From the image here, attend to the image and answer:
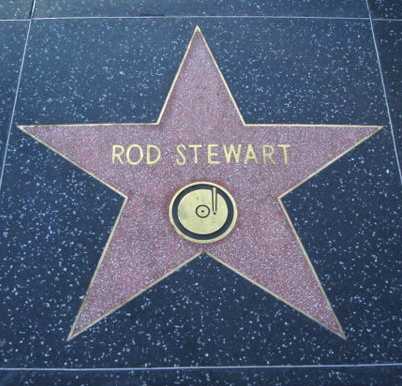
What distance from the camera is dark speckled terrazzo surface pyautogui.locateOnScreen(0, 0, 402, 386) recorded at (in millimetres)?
1479

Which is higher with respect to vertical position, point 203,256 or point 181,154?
point 181,154

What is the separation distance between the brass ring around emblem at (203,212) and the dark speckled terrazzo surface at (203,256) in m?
0.10

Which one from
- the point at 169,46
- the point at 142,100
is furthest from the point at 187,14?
the point at 142,100

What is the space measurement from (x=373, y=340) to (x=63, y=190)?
124 cm

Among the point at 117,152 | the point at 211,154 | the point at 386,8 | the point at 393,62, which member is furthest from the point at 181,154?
the point at 386,8

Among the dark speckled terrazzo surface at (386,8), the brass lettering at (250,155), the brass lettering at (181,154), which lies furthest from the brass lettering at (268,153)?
the dark speckled terrazzo surface at (386,8)

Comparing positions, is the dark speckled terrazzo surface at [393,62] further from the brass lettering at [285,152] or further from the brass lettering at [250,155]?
the brass lettering at [250,155]

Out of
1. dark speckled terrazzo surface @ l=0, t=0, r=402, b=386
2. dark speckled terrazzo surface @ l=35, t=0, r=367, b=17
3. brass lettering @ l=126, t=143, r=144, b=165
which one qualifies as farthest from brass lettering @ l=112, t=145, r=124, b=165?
dark speckled terrazzo surface @ l=35, t=0, r=367, b=17

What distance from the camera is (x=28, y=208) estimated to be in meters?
1.66

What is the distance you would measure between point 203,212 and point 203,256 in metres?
0.16

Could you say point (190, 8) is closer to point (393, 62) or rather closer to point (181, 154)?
point (181, 154)

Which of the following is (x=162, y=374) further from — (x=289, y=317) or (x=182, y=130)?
(x=182, y=130)

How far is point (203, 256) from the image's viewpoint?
159 cm

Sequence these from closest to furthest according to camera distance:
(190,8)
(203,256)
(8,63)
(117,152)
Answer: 1. (203,256)
2. (117,152)
3. (8,63)
4. (190,8)
